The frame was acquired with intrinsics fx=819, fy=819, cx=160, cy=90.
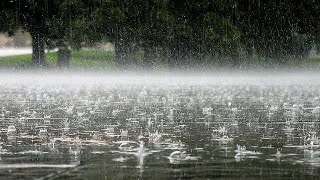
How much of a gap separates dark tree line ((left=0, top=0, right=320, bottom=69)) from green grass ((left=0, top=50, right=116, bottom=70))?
11.6 ft

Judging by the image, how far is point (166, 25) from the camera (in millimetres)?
53375

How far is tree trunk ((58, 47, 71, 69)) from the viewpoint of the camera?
190ft

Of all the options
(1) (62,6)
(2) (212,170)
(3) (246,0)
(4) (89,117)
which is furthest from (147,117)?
(3) (246,0)

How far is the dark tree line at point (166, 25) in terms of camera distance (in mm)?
53250

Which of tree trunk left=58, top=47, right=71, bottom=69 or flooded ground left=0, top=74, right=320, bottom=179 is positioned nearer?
flooded ground left=0, top=74, right=320, bottom=179

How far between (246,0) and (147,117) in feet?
149

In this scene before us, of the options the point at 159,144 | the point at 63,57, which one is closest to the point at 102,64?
the point at 63,57

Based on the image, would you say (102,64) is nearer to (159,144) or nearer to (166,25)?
(166,25)

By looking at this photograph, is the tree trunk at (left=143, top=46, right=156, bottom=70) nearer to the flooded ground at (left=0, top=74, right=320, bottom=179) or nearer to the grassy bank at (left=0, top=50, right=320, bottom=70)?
the grassy bank at (left=0, top=50, right=320, bottom=70)

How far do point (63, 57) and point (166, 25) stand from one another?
9.09m

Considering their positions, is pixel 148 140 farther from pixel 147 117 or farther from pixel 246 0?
pixel 246 0

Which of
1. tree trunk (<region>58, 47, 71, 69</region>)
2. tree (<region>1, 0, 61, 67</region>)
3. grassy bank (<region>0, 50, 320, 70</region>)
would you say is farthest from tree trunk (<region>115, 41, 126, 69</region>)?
tree (<region>1, 0, 61, 67</region>)

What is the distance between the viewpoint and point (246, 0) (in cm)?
5912

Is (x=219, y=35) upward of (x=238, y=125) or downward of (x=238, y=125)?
upward
